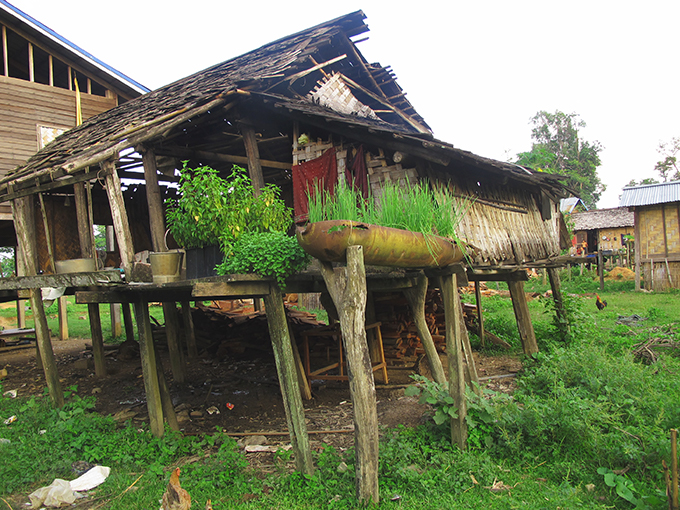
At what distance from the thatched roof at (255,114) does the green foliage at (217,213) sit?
4.66ft

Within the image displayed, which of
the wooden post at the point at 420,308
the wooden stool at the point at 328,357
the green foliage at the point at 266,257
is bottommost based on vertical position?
the wooden stool at the point at 328,357

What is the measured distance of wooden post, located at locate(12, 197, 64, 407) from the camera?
725 centimetres

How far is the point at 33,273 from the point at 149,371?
2.86 m

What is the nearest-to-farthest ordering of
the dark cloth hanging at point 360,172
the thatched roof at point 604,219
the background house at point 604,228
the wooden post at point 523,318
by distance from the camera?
the dark cloth hanging at point 360,172 < the wooden post at point 523,318 < the thatched roof at point 604,219 < the background house at point 604,228

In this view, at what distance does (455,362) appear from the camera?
4949 mm

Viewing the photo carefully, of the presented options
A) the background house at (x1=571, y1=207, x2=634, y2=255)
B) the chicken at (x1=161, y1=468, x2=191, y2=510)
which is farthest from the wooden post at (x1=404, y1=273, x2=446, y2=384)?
the background house at (x1=571, y1=207, x2=634, y2=255)

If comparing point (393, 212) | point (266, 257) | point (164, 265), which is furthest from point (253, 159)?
point (393, 212)

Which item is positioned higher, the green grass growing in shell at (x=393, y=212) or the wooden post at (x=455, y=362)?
the green grass growing in shell at (x=393, y=212)

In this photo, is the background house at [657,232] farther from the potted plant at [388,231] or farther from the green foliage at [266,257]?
the green foliage at [266,257]

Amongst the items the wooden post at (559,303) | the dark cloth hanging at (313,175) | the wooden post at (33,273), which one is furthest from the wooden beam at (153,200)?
the wooden post at (559,303)

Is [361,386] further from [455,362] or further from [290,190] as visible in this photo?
[290,190]

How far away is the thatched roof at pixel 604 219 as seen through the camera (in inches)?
1043

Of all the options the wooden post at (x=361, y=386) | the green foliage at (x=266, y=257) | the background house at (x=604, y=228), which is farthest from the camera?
the background house at (x=604, y=228)

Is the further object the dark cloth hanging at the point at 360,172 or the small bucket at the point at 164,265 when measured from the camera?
the dark cloth hanging at the point at 360,172
